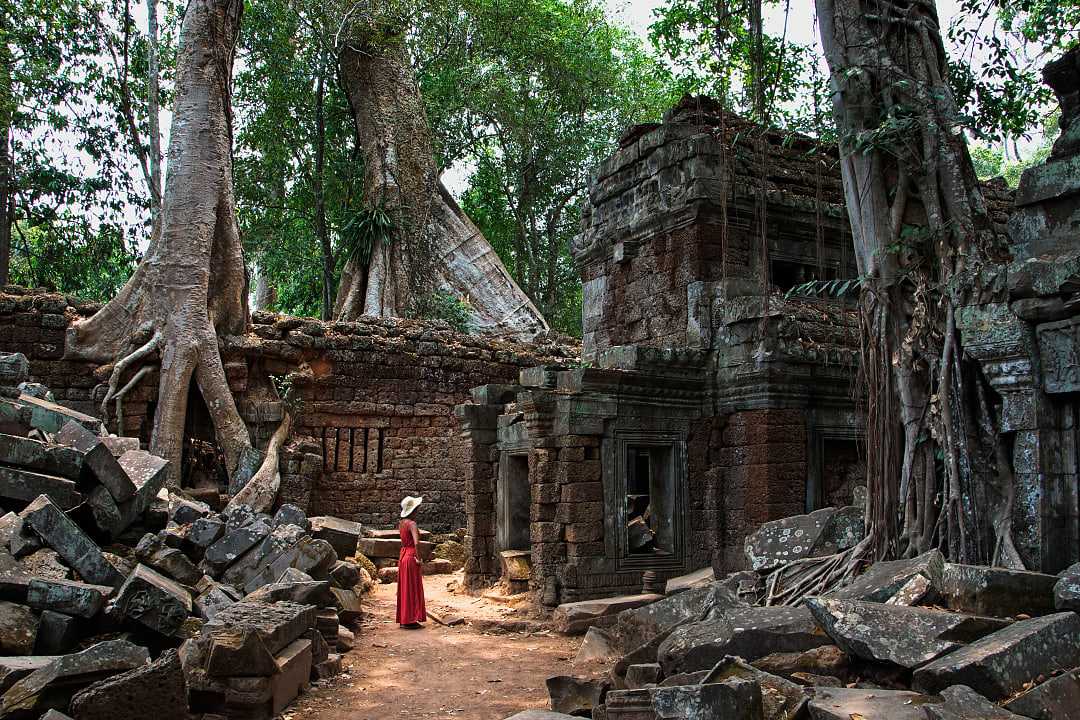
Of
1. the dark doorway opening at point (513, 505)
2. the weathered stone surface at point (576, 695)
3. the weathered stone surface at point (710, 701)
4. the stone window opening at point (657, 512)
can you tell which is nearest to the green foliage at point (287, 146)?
the dark doorway opening at point (513, 505)

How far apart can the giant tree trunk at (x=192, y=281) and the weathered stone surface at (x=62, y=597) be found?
6.10 meters

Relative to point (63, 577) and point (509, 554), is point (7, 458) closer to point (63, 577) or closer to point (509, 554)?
point (63, 577)

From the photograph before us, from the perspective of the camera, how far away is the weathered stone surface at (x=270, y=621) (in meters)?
5.35

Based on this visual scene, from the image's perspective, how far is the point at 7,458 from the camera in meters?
6.39

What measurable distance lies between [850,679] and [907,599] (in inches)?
25.5

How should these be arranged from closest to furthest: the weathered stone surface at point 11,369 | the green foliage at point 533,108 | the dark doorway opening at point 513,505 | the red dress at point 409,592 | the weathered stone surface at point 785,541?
the weathered stone surface at point 785,541, the weathered stone surface at point 11,369, the red dress at point 409,592, the dark doorway opening at point 513,505, the green foliage at point 533,108

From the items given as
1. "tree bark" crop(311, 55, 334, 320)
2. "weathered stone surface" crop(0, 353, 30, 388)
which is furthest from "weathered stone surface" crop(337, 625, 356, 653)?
"tree bark" crop(311, 55, 334, 320)

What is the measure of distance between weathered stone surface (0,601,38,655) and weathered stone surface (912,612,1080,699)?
14.7 ft

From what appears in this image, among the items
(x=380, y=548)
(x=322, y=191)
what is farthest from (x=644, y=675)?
(x=322, y=191)

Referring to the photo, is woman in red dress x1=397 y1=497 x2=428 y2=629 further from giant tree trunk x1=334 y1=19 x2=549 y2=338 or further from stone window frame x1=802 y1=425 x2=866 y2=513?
giant tree trunk x1=334 y1=19 x2=549 y2=338

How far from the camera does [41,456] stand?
6.52 m

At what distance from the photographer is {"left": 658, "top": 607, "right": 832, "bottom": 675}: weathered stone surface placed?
4.67 metres

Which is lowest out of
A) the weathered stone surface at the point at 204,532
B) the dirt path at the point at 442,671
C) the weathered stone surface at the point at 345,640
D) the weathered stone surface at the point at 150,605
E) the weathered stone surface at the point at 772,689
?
the dirt path at the point at 442,671

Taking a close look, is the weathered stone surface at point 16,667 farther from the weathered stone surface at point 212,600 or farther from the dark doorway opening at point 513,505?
the dark doorway opening at point 513,505
